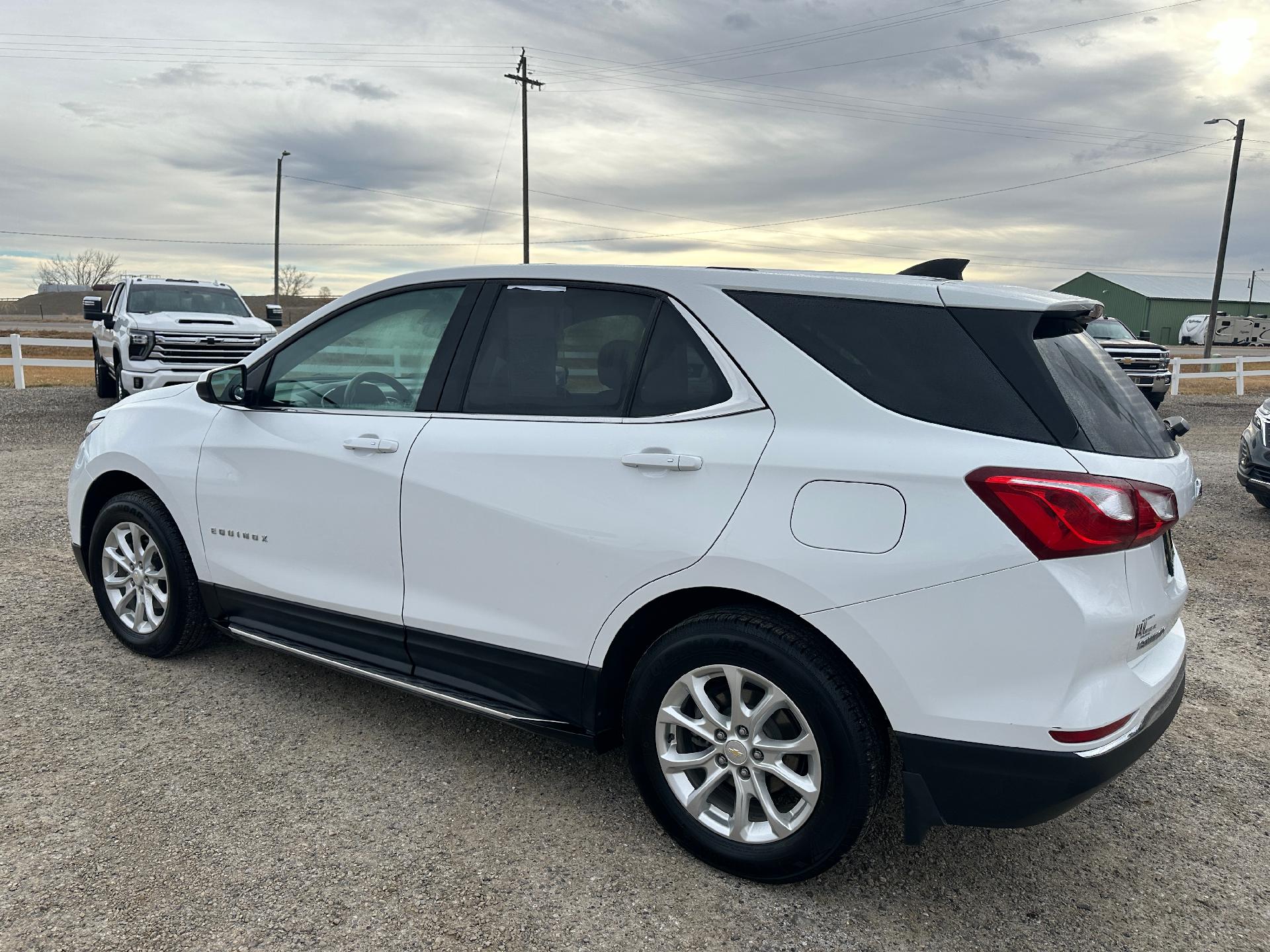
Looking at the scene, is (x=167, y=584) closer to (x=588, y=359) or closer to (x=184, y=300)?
(x=588, y=359)

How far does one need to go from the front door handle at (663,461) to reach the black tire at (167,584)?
2.40 metres

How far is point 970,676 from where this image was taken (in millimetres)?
2355

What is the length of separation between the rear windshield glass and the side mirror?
9.91ft

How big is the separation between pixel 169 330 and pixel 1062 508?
1347 cm

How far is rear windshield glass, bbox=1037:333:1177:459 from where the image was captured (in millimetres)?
2449

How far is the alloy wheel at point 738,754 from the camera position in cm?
262

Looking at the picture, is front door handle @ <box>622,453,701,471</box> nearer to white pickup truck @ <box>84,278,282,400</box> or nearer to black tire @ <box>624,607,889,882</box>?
black tire @ <box>624,607,889,882</box>

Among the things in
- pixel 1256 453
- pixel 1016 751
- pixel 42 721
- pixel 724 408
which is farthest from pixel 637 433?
pixel 1256 453

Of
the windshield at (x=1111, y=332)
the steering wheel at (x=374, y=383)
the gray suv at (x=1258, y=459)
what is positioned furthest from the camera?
the windshield at (x=1111, y=332)

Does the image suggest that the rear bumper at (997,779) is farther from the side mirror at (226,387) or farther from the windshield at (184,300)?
the windshield at (184,300)

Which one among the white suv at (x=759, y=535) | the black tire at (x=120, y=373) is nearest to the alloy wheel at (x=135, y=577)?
the white suv at (x=759, y=535)

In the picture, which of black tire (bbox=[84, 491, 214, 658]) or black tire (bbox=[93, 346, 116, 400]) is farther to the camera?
black tire (bbox=[93, 346, 116, 400])

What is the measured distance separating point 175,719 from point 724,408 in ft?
8.62

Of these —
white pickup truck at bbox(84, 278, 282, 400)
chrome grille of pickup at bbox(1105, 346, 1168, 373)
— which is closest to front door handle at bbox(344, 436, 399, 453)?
white pickup truck at bbox(84, 278, 282, 400)
